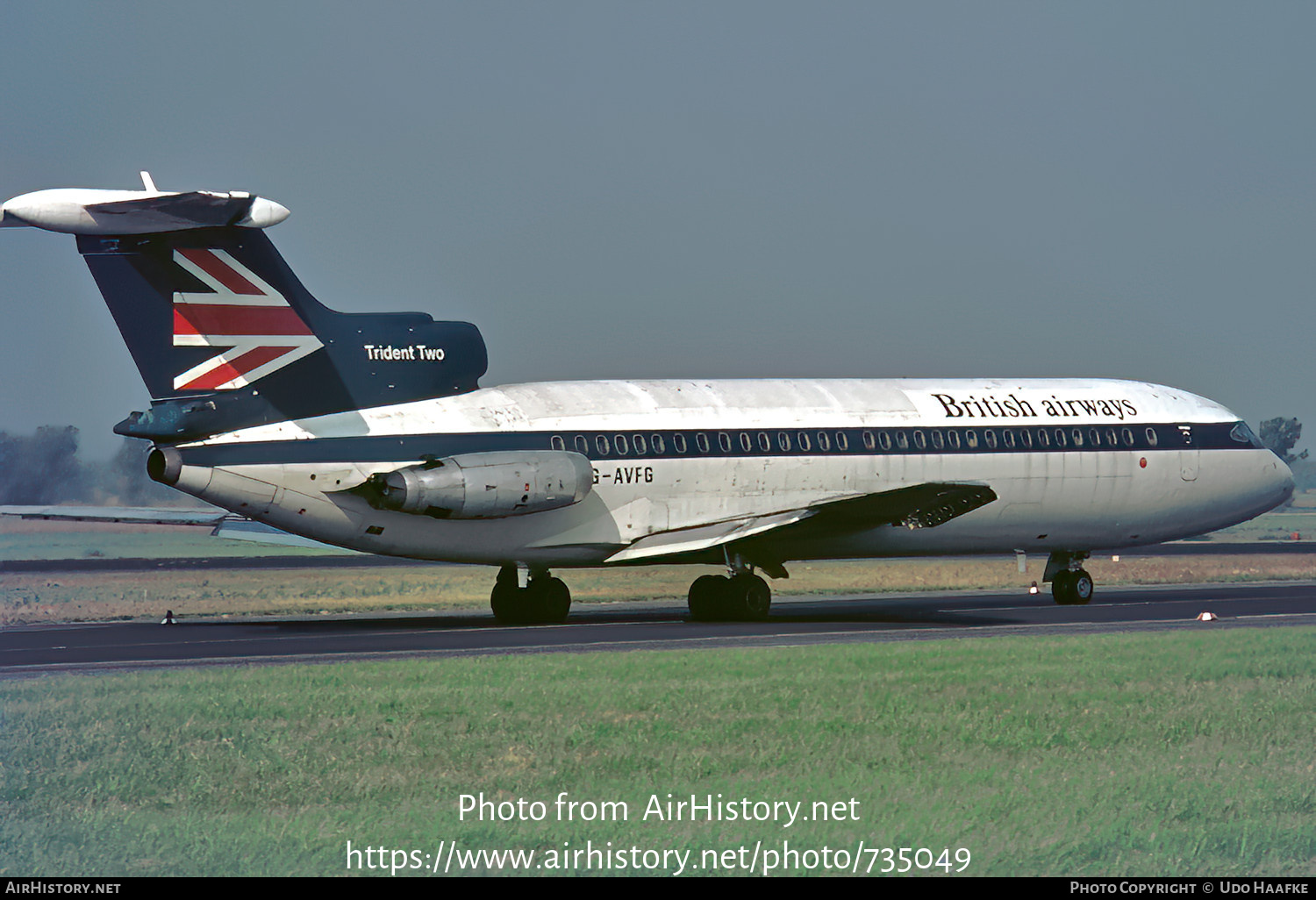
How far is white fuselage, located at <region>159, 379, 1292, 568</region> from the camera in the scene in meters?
27.0

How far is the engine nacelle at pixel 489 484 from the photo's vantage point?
26906mm

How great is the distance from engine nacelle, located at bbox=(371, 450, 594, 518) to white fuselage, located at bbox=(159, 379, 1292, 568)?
0.41 meters

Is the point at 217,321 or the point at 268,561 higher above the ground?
the point at 217,321

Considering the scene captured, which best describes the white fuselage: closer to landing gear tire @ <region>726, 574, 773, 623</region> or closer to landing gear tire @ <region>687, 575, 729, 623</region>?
landing gear tire @ <region>726, 574, 773, 623</region>

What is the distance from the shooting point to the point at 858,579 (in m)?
46.8

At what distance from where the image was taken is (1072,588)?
3600 cm

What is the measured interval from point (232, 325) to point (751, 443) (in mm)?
10428

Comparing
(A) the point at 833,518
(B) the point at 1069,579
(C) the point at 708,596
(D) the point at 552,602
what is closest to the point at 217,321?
(D) the point at 552,602

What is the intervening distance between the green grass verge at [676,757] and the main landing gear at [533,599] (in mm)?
8438

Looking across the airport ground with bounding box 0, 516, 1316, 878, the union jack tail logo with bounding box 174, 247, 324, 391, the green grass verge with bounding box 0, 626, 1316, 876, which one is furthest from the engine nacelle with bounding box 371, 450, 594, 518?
the green grass verge with bounding box 0, 626, 1316, 876

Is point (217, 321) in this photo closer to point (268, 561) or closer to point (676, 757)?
point (676, 757)

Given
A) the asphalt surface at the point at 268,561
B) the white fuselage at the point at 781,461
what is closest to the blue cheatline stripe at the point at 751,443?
the white fuselage at the point at 781,461
